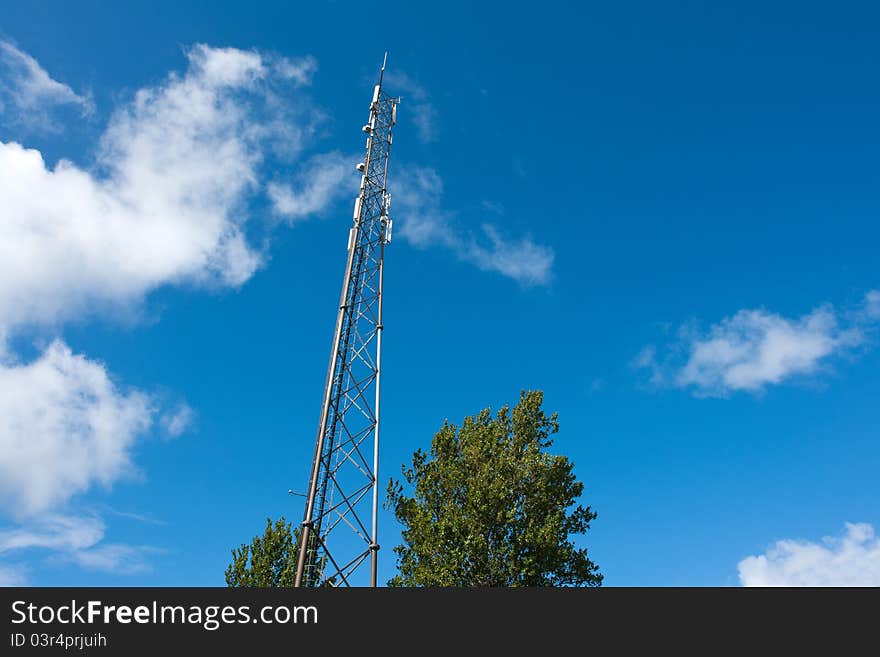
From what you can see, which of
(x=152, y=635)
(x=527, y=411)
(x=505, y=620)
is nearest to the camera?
(x=152, y=635)

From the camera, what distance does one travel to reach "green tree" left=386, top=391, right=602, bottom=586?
22.4 metres

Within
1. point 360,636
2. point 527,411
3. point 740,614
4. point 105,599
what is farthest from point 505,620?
point 527,411

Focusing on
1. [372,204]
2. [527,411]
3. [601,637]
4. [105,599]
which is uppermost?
[372,204]

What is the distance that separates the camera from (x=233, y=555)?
3028 centimetres

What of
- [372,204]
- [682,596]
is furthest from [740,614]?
[372,204]

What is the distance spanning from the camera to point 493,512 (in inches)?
913

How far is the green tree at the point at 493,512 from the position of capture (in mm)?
22391

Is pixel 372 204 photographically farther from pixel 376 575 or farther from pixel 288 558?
pixel 288 558

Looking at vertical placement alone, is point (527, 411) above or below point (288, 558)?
above

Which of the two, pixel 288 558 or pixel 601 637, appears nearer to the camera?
pixel 601 637

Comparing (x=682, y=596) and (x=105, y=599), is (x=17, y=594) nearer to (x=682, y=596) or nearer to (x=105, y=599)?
(x=105, y=599)

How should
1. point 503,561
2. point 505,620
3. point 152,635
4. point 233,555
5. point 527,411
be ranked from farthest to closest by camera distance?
point 233,555 → point 527,411 → point 503,561 → point 505,620 → point 152,635

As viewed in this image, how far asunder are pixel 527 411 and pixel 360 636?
53.1 feet

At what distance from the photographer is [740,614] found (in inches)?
459
